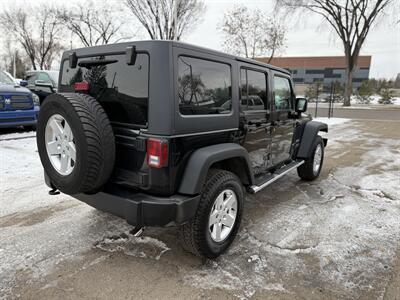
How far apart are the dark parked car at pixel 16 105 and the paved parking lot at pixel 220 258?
12.1 ft

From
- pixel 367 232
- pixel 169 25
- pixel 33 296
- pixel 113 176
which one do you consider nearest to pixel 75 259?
pixel 33 296

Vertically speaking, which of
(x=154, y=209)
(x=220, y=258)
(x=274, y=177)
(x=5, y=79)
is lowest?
(x=220, y=258)

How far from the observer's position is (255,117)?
3.47 m

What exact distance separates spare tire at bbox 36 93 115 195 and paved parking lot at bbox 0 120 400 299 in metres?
0.75

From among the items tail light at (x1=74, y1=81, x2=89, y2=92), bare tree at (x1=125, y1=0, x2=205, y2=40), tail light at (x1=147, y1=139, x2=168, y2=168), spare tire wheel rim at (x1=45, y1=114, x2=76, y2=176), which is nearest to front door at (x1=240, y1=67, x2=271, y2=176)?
tail light at (x1=147, y1=139, x2=168, y2=168)

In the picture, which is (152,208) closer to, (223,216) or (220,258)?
(223,216)

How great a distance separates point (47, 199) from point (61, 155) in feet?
6.09

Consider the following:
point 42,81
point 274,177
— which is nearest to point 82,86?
point 274,177

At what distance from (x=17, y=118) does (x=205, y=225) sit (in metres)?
7.27

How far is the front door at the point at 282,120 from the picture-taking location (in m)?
4.04

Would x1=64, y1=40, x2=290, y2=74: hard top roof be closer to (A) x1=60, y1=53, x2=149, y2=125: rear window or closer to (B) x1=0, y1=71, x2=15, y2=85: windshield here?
(A) x1=60, y1=53, x2=149, y2=125: rear window

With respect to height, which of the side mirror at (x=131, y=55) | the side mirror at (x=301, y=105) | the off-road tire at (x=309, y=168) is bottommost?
the off-road tire at (x=309, y=168)

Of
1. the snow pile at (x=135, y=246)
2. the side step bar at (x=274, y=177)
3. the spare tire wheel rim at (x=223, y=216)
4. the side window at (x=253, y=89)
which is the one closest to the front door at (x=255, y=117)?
the side window at (x=253, y=89)

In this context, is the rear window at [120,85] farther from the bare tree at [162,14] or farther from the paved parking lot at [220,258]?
the bare tree at [162,14]
